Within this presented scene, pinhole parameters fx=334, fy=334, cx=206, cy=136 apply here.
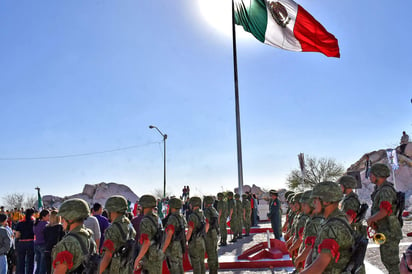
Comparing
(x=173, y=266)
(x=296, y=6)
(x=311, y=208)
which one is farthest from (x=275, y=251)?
(x=296, y=6)

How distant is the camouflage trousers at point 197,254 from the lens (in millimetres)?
6910

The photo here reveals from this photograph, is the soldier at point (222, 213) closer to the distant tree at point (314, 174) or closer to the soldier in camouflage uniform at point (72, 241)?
the soldier in camouflage uniform at point (72, 241)

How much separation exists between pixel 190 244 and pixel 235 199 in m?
8.25

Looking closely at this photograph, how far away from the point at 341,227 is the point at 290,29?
11225mm

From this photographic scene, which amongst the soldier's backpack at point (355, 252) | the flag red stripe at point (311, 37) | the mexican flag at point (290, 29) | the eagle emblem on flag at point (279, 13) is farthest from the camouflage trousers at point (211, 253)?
the eagle emblem on flag at point (279, 13)

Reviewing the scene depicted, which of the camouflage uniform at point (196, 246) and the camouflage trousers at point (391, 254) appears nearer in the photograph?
the camouflage trousers at point (391, 254)

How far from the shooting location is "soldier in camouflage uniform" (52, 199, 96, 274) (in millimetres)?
3432

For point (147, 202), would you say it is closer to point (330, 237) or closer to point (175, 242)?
point (175, 242)

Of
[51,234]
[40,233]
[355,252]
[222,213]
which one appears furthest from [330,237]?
[222,213]

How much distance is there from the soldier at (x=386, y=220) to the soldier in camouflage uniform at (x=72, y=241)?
4337 mm

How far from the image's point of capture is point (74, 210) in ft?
12.6

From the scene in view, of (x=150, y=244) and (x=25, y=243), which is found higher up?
(x=150, y=244)

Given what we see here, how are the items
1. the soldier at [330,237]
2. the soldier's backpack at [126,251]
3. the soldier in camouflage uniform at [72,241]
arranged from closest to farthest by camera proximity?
1. the soldier at [330,237]
2. the soldier in camouflage uniform at [72,241]
3. the soldier's backpack at [126,251]

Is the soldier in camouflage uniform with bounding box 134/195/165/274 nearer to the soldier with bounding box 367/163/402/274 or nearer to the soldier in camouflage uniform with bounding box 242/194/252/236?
the soldier with bounding box 367/163/402/274
